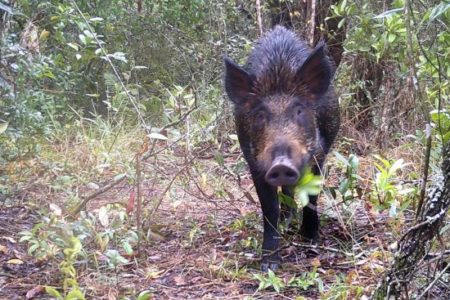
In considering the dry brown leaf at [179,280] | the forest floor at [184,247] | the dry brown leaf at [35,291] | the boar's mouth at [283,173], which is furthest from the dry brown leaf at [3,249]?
the boar's mouth at [283,173]

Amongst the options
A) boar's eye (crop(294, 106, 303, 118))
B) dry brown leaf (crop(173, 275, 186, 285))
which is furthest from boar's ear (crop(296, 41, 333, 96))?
dry brown leaf (crop(173, 275, 186, 285))

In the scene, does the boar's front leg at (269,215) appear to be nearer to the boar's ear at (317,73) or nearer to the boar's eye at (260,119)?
the boar's eye at (260,119)

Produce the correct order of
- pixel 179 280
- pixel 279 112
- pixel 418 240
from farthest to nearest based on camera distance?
pixel 279 112 → pixel 179 280 → pixel 418 240

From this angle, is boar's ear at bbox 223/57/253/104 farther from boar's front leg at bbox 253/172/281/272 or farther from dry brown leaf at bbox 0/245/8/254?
dry brown leaf at bbox 0/245/8/254

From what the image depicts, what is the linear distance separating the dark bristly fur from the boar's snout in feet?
0.56

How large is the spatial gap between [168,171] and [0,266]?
8.53 ft

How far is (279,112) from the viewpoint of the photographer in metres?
4.18

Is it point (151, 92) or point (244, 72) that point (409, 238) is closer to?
point (244, 72)

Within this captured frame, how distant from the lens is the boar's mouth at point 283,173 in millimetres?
3645

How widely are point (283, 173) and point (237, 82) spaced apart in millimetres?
1018

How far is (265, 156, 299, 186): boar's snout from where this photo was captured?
364 centimetres

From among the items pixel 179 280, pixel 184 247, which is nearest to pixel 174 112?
pixel 184 247

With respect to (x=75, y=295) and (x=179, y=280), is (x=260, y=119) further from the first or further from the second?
(x=75, y=295)

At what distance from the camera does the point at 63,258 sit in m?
3.73
